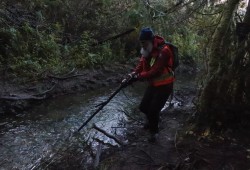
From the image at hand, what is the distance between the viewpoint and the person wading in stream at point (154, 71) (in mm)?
5812

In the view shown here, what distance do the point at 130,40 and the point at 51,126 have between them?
26.2 ft

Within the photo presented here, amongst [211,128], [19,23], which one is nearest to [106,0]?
[19,23]

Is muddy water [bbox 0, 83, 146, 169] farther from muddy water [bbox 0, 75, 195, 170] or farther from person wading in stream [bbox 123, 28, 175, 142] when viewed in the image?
person wading in stream [bbox 123, 28, 175, 142]

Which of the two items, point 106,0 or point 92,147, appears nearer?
point 92,147

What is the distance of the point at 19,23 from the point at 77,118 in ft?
18.0

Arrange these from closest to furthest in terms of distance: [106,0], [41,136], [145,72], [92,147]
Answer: [145,72] → [92,147] → [41,136] → [106,0]

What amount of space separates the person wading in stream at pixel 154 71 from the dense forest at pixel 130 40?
0.83 meters

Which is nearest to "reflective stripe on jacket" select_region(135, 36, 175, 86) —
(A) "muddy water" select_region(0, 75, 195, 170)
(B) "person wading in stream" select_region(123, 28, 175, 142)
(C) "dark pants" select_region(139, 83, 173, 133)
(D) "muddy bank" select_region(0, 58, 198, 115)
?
(B) "person wading in stream" select_region(123, 28, 175, 142)

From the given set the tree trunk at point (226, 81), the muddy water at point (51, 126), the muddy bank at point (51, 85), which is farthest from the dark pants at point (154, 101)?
the muddy bank at point (51, 85)

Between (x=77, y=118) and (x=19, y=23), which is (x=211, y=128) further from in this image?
(x=19, y=23)

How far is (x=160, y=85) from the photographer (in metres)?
6.08

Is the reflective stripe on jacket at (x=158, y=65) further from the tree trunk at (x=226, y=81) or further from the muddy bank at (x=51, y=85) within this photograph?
the muddy bank at (x=51, y=85)

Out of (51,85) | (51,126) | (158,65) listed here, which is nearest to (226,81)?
(158,65)

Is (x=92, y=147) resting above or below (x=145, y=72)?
below
